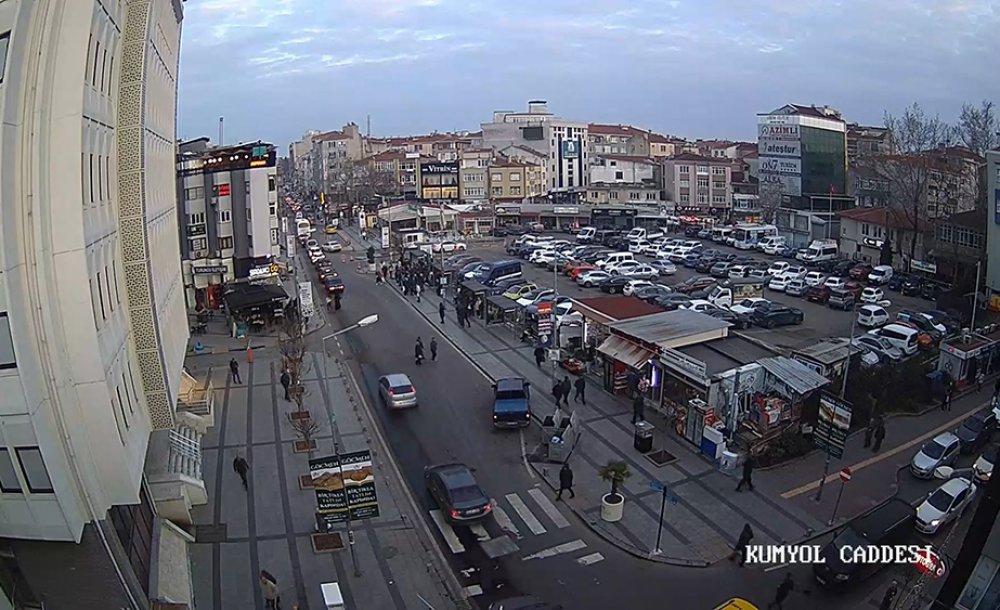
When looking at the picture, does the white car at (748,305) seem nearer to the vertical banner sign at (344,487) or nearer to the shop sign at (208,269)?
the vertical banner sign at (344,487)

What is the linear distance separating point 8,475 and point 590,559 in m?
10.5

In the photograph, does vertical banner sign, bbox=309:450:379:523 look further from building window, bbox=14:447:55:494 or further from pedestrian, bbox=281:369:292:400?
pedestrian, bbox=281:369:292:400

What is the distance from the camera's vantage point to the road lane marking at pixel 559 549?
52.6 ft

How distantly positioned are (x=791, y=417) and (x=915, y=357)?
9.48 meters

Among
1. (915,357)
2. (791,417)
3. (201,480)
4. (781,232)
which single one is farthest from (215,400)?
(781,232)

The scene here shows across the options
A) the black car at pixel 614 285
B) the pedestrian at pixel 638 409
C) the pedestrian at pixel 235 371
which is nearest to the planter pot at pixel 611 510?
the pedestrian at pixel 638 409

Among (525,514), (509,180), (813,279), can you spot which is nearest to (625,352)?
(525,514)

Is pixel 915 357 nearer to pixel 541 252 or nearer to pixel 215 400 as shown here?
pixel 215 400

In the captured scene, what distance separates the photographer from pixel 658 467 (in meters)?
19.9

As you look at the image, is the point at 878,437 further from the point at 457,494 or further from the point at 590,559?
the point at 457,494

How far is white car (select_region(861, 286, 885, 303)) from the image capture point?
3847cm

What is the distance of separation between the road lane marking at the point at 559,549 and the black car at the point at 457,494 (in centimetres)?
150

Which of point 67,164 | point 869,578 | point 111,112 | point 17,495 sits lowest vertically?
point 869,578

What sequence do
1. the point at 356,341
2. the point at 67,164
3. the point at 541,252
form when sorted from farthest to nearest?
the point at 541,252
the point at 356,341
the point at 67,164
